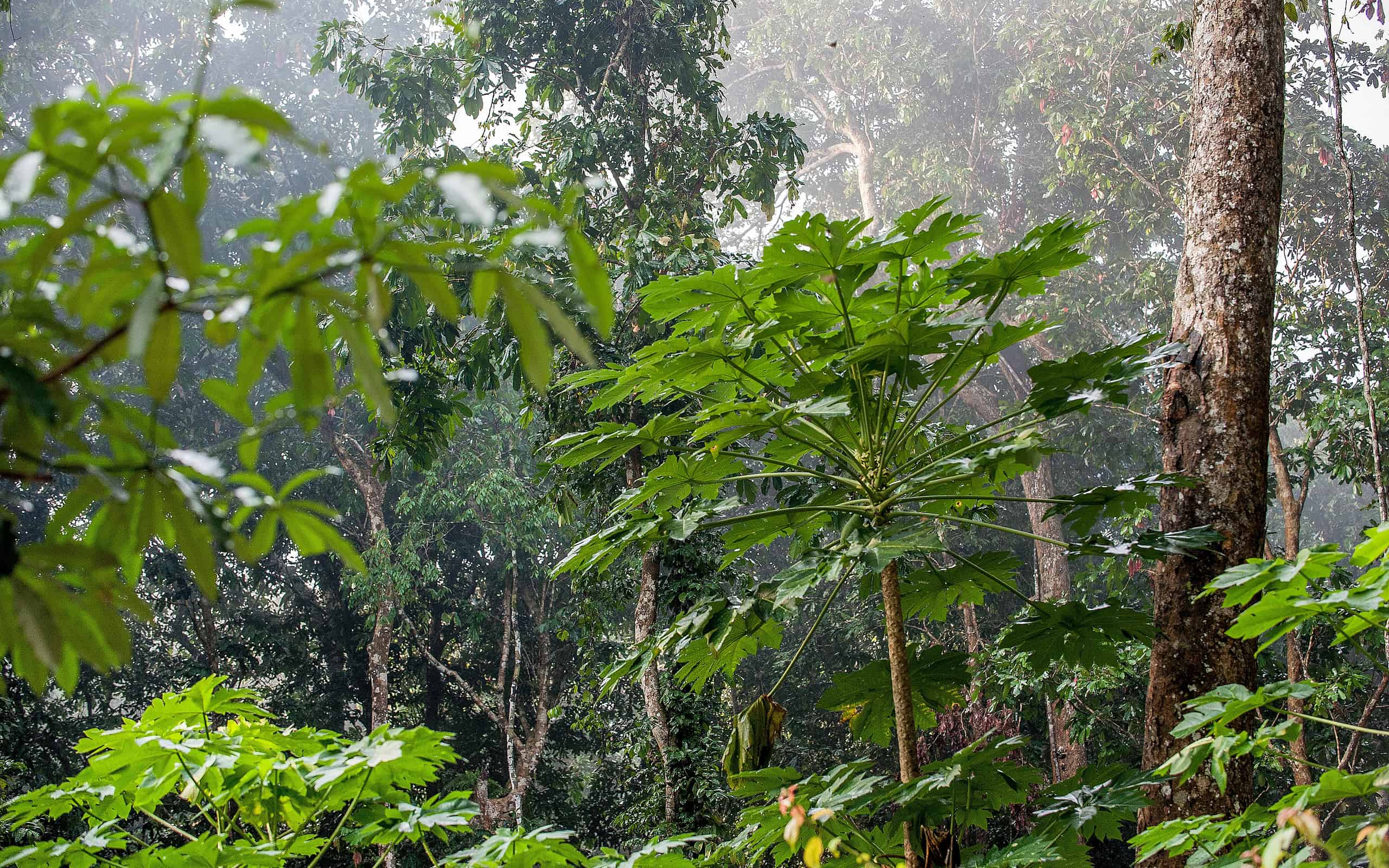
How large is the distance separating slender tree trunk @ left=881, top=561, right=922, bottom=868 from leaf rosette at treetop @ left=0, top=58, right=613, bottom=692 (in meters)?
1.01

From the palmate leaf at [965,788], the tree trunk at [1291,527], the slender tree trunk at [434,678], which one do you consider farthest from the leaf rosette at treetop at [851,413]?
the slender tree trunk at [434,678]

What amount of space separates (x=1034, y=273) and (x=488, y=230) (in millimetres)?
2646

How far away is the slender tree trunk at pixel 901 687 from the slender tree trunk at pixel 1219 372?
428mm

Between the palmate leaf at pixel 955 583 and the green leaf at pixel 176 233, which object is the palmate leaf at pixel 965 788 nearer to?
the palmate leaf at pixel 955 583

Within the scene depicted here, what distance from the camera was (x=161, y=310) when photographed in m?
0.36

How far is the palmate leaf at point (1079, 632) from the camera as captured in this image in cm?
136

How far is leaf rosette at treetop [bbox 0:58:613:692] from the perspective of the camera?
350mm

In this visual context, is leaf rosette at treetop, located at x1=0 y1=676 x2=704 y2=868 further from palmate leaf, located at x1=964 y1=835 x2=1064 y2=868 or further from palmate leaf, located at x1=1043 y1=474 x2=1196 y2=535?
palmate leaf, located at x1=1043 y1=474 x2=1196 y2=535

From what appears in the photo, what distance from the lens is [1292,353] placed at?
6.12 meters

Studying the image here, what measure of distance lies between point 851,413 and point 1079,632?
1.54ft

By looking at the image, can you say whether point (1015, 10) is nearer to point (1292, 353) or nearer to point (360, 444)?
point (1292, 353)

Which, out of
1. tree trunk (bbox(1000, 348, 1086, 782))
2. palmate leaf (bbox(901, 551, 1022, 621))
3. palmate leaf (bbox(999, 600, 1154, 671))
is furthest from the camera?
tree trunk (bbox(1000, 348, 1086, 782))

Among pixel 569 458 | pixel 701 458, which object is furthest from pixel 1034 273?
pixel 569 458

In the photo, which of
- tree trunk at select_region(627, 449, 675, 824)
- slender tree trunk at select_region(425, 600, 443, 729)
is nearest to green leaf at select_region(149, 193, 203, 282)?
tree trunk at select_region(627, 449, 675, 824)
